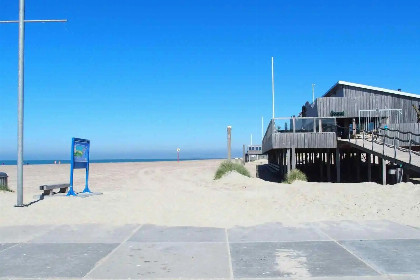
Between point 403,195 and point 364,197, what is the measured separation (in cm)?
110

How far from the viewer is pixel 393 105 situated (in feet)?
96.6

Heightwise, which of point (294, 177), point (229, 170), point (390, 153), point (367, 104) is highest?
point (367, 104)

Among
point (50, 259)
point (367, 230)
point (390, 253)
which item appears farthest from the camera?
point (367, 230)

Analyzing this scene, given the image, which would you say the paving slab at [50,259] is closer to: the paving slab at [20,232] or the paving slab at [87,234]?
the paving slab at [87,234]

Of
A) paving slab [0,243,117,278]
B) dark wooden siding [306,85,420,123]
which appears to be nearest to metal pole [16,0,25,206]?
paving slab [0,243,117,278]

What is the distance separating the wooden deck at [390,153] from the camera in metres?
15.5

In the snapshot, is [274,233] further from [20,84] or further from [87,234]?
[20,84]

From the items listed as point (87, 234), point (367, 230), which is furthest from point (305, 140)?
point (87, 234)

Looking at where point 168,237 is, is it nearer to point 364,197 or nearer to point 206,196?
point 206,196

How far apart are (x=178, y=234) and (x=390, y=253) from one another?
3.74 m

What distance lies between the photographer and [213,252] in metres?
6.72

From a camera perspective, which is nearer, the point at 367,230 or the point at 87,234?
the point at 87,234

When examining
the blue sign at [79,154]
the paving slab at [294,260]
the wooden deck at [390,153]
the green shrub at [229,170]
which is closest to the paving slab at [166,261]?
the paving slab at [294,260]

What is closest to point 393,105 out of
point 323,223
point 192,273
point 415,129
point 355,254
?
point 415,129
